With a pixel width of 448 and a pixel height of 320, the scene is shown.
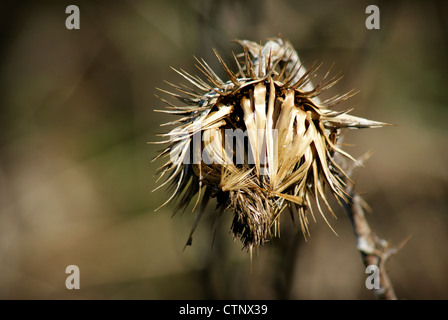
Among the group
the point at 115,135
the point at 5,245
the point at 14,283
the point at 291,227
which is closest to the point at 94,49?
the point at 115,135

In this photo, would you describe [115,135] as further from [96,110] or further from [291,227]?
[291,227]
